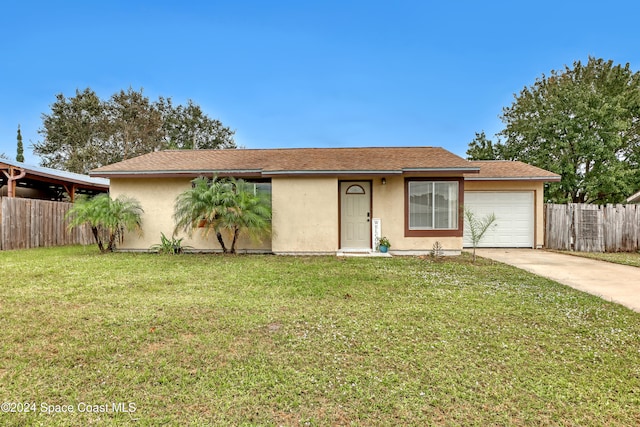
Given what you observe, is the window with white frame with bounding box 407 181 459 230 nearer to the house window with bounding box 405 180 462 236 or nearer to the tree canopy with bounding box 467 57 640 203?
the house window with bounding box 405 180 462 236

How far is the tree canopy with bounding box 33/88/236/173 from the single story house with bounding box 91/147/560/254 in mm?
19850

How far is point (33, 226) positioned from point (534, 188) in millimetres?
18225

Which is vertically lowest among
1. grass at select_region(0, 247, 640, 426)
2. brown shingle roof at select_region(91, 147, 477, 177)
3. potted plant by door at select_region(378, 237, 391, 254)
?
grass at select_region(0, 247, 640, 426)

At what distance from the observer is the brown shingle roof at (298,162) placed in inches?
373

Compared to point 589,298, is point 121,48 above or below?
above

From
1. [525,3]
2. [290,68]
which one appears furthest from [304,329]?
[290,68]

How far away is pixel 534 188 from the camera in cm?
1169

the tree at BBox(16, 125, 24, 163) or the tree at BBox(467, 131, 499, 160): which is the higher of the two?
the tree at BBox(16, 125, 24, 163)

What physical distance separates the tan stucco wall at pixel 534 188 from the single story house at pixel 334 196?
1.99 m

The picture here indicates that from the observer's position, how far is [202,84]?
20.1 meters

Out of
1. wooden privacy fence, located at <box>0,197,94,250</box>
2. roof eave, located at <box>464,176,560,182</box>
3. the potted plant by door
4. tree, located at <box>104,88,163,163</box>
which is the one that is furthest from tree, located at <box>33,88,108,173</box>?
roof eave, located at <box>464,176,560,182</box>

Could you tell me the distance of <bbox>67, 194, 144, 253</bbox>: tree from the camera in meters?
9.11

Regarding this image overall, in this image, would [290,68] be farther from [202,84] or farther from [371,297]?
[371,297]

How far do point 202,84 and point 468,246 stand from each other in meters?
17.9
